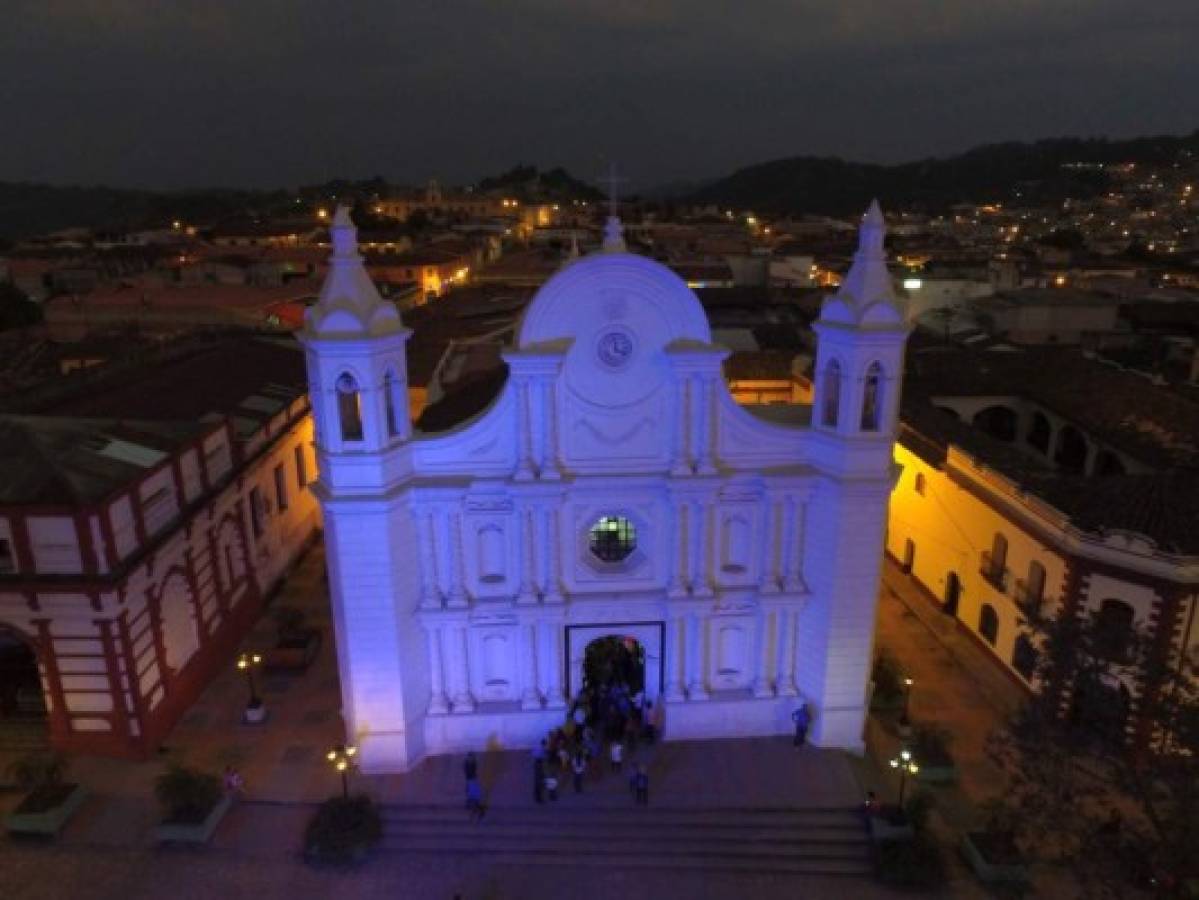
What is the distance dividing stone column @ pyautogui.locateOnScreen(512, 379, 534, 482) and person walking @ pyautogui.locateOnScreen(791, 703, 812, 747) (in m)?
9.22

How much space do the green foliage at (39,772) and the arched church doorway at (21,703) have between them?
189 cm

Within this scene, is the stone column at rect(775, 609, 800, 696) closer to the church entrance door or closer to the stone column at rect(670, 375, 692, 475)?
the church entrance door

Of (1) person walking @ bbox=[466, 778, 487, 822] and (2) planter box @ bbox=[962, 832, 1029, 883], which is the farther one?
(1) person walking @ bbox=[466, 778, 487, 822]

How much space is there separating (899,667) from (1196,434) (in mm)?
12463

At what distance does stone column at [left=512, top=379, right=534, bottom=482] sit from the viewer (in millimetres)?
19453

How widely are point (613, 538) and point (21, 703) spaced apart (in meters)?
16.6

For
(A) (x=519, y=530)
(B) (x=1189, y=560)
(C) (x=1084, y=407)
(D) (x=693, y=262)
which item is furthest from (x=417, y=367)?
(D) (x=693, y=262)

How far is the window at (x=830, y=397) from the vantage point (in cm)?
2024

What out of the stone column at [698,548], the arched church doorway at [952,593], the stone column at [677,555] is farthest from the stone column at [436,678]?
the arched church doorway at [952,593]

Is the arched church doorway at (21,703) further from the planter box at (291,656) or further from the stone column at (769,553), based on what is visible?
the stone column at (769,553)

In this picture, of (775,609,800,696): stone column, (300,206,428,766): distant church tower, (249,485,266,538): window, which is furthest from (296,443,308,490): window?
(775,609,800,696): stone column

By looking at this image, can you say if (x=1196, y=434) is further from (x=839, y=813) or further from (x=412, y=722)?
(x=412, y=722)

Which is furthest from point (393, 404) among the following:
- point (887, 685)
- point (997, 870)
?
point (997, 870)

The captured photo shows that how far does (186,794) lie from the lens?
63.7ft
